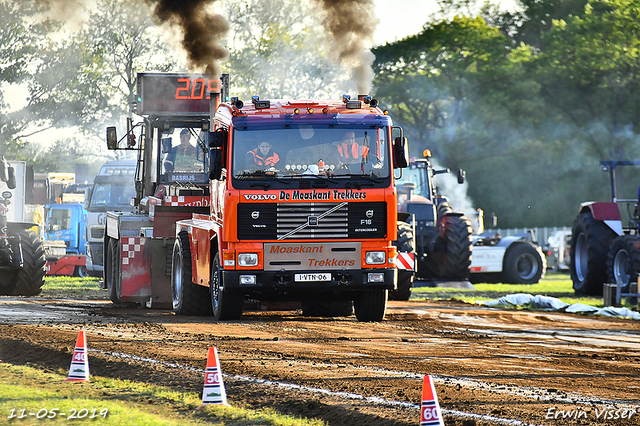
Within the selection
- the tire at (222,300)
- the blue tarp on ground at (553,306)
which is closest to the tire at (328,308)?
the tire at (222,300)

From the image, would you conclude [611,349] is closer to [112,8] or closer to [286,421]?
[286,421]

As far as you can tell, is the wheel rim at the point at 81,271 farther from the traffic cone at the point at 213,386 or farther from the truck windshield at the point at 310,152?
the traffic cone at the point at 213,386

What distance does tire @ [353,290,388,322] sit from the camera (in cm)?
1495

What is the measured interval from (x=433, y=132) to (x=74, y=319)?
41817 mm

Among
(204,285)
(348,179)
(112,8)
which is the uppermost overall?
(112,8)

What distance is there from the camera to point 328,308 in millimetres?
16828

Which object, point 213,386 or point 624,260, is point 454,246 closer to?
point 624,260

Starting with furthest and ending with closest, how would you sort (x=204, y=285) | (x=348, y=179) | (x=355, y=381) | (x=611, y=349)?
1. (x=204, y=285)
2. (x=348, y=179)
3. (x=611, y=349)
4. (x=355, y=381)

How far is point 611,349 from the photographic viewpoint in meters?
12.2

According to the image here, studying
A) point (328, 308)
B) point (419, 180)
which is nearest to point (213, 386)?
point (328, 308)

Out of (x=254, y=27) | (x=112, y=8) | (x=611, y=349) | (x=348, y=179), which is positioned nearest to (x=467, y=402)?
(x=611, y=349)

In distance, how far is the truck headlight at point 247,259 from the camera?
13484 millimetres

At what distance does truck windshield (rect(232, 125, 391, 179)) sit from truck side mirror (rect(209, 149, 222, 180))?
0.32 metres

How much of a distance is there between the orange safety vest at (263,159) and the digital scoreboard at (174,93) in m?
5.17
